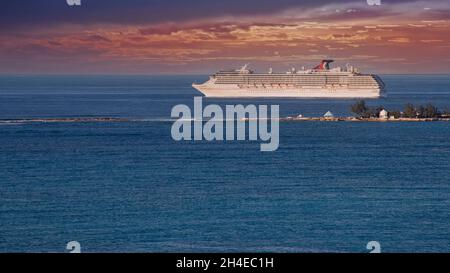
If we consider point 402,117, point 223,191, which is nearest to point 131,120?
point 402,117

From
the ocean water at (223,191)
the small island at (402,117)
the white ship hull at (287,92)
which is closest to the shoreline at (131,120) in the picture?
the small island at (402,117)

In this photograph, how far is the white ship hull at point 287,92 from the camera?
270 ft

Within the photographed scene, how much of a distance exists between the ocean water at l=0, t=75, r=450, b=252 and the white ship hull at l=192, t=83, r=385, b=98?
3729 cm

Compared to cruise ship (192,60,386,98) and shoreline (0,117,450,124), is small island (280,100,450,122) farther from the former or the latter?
cruise ship (192,60,386,98)

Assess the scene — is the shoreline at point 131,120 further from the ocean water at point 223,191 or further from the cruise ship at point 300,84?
the cruise ship at point 300,84

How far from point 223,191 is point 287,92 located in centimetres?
5953

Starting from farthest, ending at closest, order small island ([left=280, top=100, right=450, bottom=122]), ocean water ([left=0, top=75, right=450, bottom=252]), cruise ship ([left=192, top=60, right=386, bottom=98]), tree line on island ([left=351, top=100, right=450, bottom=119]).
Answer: cruise ship ([left=192, top=60, right=386, bottom=98]) → tree line on island ([left=351, top=100, right=450, bottom=119]) → small island ([left=280, top=100, right=450, bottom=122]) → ocean water ([left=0, top=75, right=450, bottom=252])

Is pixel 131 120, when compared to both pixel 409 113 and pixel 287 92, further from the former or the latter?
pixel 287 92

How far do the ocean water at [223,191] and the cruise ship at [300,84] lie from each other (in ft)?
123

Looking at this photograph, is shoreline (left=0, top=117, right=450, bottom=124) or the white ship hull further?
the white ship hull

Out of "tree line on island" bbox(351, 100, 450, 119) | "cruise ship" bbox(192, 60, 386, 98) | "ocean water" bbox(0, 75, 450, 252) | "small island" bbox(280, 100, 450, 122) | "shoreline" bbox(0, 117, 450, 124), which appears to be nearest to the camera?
"ocean water" bbox(0, 75, 450, 252)

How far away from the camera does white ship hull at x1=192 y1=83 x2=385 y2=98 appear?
270 ft

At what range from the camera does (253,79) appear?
84.9 m

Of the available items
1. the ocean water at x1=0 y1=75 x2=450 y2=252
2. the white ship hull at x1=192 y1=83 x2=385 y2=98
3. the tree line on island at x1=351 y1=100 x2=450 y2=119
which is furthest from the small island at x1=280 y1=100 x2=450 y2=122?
the white ship hull at x1=192 y1=83 x2=385 y2=98
